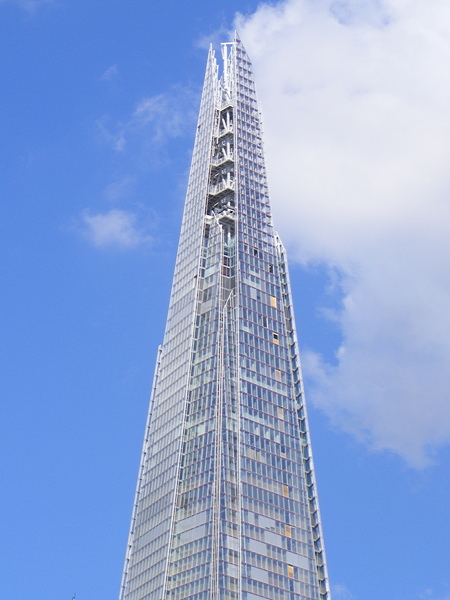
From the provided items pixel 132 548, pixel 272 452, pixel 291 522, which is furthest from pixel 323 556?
pixel 132 548

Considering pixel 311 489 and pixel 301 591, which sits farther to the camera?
pixel 311 489

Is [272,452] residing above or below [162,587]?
above

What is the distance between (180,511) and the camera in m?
190

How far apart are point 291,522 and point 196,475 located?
19073mm

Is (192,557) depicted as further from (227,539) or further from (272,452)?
(272,452)

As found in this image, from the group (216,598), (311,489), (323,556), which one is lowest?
(216,598)

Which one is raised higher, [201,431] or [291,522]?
[201,431]

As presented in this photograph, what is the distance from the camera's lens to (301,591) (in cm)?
18550

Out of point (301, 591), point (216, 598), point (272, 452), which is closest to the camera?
point (216, 598)

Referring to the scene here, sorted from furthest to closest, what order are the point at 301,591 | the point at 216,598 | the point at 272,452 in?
the point at 272,452 < the point at 301,591 < the point at 216,598

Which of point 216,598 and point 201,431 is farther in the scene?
point 201,431

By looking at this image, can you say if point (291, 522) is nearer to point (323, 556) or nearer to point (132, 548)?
point (323, 556)

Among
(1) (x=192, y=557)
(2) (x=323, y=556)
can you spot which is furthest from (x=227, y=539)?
(2) (x=323, y=556)

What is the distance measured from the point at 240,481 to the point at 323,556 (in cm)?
2115
